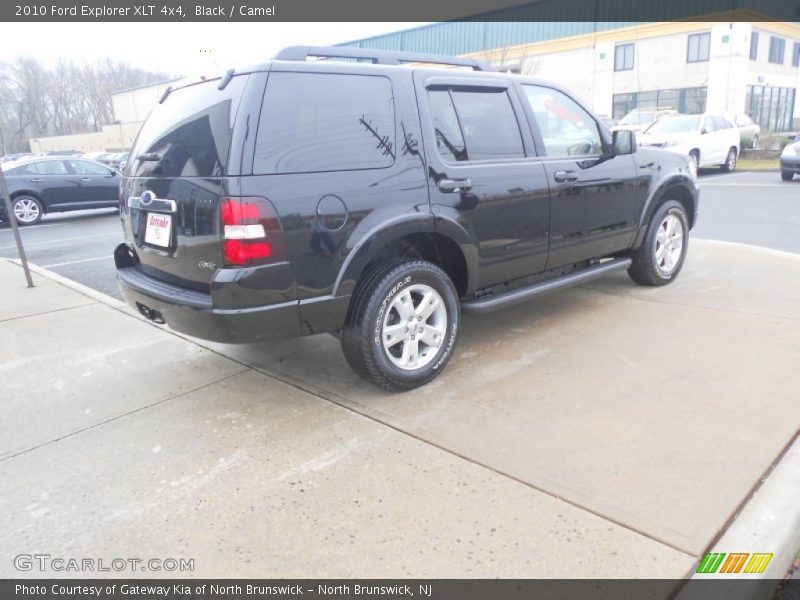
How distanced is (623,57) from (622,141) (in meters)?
40.7

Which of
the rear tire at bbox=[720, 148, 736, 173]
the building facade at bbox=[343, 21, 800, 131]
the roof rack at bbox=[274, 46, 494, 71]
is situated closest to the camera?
the roof rack at bbox=[274, 46, 494, 71]

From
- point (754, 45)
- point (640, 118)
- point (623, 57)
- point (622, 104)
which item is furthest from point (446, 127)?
point (623, 57)

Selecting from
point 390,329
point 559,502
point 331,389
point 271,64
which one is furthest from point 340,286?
point 559,502

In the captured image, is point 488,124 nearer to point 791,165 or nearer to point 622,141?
point 622,141

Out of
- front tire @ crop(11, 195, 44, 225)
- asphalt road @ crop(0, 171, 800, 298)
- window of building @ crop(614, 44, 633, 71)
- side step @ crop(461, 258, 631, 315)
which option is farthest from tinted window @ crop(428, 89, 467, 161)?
window of building @ crop(614, 44, 633, 71)

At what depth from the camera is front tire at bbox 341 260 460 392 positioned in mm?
3500

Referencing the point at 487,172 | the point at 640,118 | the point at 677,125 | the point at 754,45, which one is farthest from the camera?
the point at 754,45

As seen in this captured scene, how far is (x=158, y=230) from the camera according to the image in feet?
11.6

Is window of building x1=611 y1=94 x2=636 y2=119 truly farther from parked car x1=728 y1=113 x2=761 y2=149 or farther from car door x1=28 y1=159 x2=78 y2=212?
car door x1=28 y1=159 x2=78 y2=212

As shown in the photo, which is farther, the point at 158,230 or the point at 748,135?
the point at 748,135

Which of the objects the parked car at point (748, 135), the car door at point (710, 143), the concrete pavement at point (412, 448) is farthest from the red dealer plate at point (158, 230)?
the parked car at point (748, 135)

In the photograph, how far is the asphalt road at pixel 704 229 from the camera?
26.1 feet

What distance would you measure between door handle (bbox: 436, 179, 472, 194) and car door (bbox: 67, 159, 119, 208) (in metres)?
13.0

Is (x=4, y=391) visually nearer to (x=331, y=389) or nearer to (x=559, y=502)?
(x=331, y=389)
